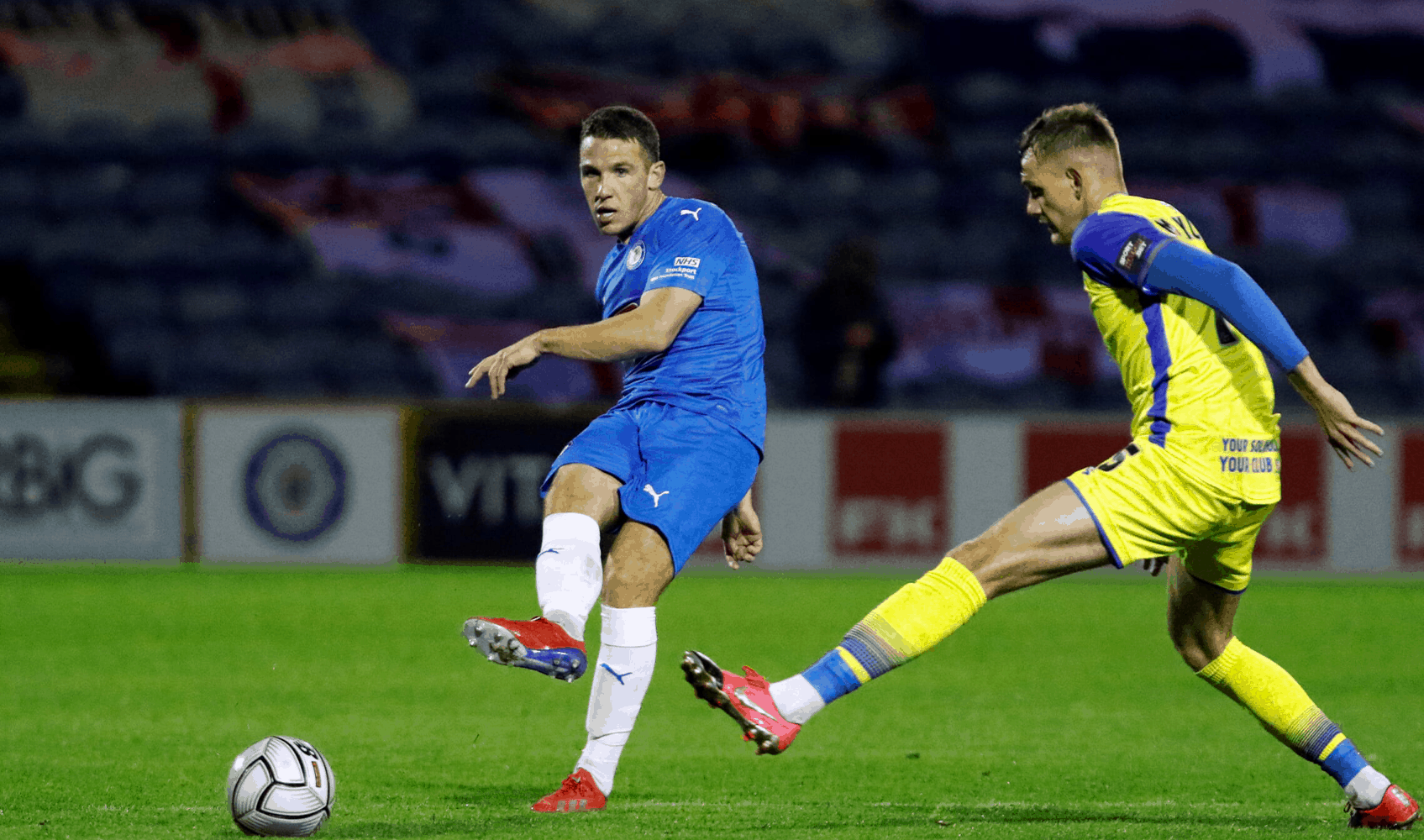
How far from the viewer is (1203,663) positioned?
475 centimetres

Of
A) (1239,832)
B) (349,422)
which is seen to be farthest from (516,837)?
(349,422)

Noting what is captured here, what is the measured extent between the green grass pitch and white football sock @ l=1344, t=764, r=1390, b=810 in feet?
0.31

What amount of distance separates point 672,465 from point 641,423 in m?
0.18

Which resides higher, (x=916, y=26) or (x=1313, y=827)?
(x=916, y=26)

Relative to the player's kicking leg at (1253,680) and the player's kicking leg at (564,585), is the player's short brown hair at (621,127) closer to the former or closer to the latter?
the player's kicking leg at (564,585)

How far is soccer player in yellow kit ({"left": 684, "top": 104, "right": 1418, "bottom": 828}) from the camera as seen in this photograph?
4.21m

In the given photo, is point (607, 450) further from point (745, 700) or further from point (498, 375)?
point (745, 700)

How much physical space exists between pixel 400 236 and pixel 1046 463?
20.2 feet

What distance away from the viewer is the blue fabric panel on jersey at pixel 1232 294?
165 inches

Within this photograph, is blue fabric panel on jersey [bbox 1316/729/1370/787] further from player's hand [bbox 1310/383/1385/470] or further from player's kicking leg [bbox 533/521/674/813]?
player's kicking leg [bbox 533/521/674/813]

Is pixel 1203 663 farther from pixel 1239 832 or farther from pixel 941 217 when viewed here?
pixel 941 217

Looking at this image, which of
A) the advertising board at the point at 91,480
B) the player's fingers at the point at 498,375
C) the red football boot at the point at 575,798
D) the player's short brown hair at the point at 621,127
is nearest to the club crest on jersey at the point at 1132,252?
the player's short brown hair at the point at 621,127

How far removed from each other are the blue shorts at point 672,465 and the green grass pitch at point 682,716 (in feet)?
2.41

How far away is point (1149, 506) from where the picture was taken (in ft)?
14.1
